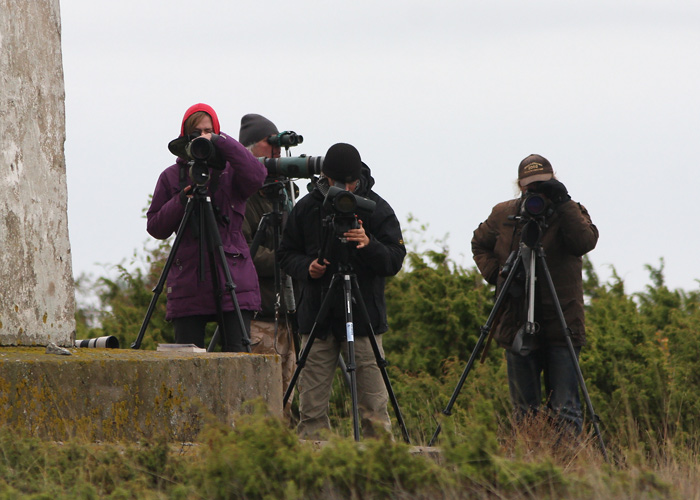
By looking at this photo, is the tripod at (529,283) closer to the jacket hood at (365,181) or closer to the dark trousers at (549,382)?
the dark trousers at (549,382)

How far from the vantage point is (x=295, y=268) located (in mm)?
5078

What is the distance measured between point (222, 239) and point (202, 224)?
0.53ft

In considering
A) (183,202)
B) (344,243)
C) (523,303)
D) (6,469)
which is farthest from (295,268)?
(6,469)

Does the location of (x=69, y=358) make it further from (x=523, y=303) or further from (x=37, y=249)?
(x=523, y=303)

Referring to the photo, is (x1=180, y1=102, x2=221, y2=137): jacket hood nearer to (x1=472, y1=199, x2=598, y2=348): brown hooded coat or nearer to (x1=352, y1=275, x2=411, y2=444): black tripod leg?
(x1=352, y1=275, x2=411, y2=444): black tripod leg

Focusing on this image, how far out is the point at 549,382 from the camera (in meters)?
5.28

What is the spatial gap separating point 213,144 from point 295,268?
0.74 m

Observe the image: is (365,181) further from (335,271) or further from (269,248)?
(269,248)

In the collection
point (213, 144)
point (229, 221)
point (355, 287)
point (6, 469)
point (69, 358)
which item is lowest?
point (6, 469)

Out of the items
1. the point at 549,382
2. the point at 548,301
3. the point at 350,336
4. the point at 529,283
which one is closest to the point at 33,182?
the point at 350,336

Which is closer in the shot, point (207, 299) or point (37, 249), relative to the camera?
point (37, 249)

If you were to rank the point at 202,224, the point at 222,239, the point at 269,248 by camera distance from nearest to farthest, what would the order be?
the point at 202,224 → the point at 222,239 → the point at 269,248

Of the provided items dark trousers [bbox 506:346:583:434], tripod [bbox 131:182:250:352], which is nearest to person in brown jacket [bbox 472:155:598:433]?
dark trousers [bbox 506:346:583:434]

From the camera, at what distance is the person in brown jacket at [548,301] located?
513cm
